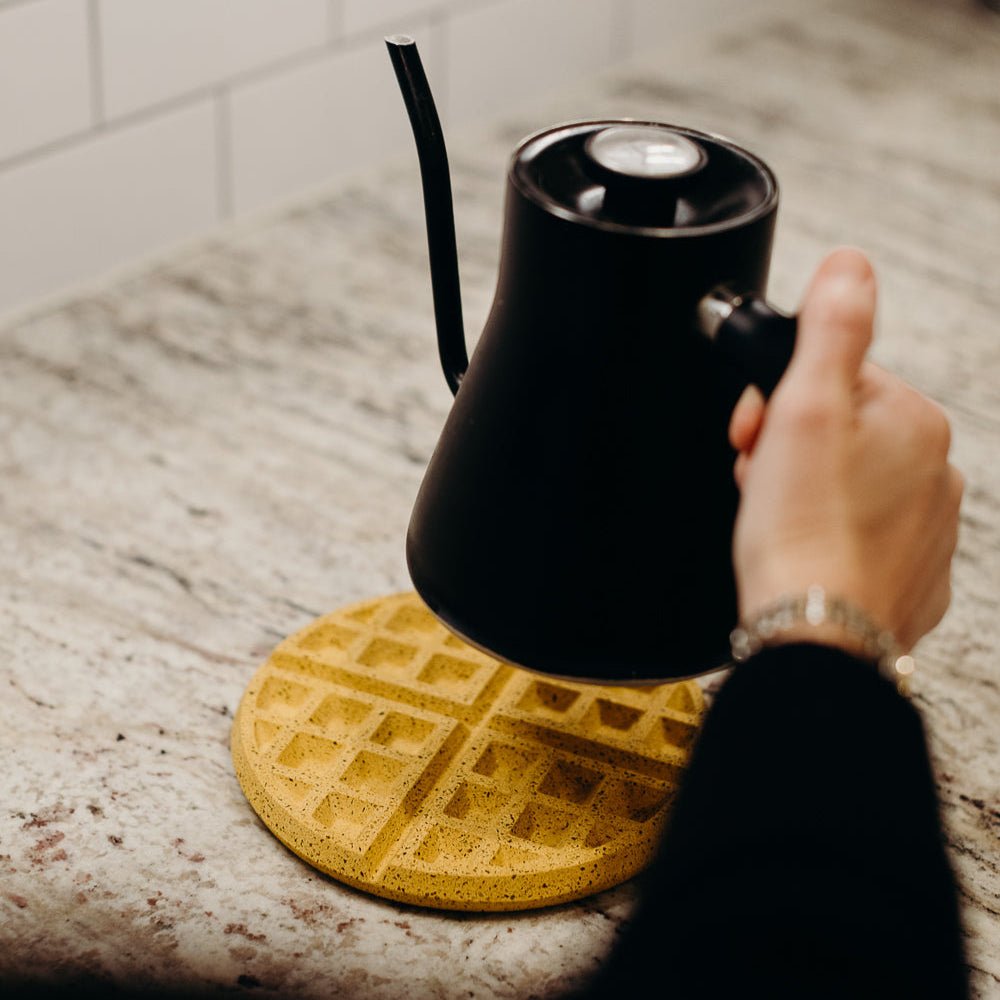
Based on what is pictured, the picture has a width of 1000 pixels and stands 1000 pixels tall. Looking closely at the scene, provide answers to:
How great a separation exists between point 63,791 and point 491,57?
1.18 meters

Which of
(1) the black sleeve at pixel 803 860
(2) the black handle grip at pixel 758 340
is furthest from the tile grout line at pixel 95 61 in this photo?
(1) the black sleeve at pixel 803 860

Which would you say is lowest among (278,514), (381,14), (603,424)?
(278,514)

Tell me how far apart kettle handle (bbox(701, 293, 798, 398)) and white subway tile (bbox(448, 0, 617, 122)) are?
1.14 m

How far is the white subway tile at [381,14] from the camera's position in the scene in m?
1.41

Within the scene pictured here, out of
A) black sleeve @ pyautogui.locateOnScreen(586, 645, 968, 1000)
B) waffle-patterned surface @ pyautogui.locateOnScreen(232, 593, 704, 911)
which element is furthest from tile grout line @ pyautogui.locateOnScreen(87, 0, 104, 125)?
black sleeve @ pyautogui.locateOnScreen(586, 645, 968, 1000)

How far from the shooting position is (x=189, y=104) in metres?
1.28

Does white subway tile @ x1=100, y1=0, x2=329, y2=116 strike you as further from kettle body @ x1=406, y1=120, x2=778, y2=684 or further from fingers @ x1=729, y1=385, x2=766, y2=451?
fingers @ x1=729, y1=385, x2=766, y2=451

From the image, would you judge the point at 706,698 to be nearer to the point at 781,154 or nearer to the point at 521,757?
the point at 521,757

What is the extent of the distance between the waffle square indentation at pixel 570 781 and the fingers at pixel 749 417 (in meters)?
0.24

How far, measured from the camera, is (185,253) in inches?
49.8

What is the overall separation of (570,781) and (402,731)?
0.09 meters

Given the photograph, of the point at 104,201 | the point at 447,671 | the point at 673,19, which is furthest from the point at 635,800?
the point at 673,19

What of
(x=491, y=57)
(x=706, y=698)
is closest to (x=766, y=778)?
(x=706, y=698)

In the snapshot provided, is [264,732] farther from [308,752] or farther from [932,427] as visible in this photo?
[932,427]
